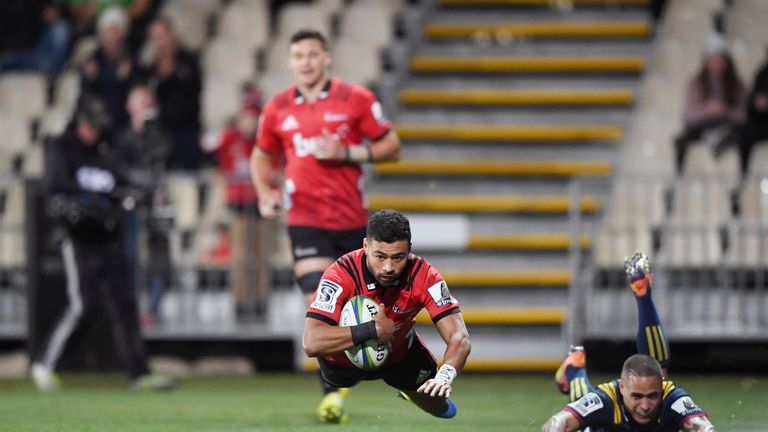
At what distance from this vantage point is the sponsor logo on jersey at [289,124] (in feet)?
32.4

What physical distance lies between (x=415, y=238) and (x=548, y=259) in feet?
4.42

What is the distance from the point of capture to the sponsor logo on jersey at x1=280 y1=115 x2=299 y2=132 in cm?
988

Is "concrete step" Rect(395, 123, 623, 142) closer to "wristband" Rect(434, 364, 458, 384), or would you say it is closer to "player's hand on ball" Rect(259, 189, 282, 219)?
"player's hand on ball" Rect(259, 189, 282, 219)

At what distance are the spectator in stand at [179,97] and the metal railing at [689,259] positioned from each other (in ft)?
13.7

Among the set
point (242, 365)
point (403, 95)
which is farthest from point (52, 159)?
point (403, 95)

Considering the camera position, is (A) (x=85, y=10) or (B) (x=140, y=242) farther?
(A) (x=85, y=10)

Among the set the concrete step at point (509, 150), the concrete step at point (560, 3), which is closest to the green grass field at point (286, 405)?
the concrete step at point (509, 150)

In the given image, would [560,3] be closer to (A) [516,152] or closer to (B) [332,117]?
(A) [516,152]

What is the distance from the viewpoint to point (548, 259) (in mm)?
15289

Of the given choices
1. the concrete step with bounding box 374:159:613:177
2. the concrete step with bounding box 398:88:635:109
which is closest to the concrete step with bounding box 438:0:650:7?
the concrete step with bounding box 398:88:635:109

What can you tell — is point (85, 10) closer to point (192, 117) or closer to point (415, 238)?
point (192, 117)

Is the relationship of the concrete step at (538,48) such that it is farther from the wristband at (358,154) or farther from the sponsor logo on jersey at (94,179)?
the wristband at (358,154)

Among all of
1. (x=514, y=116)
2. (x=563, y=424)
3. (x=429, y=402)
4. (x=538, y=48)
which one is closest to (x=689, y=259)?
(x=514, y=116)

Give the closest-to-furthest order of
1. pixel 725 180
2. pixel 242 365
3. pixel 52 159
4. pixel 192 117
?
pixel 52 159 < pixel 725 180 < pixel 242 365 < pixel 192 117
